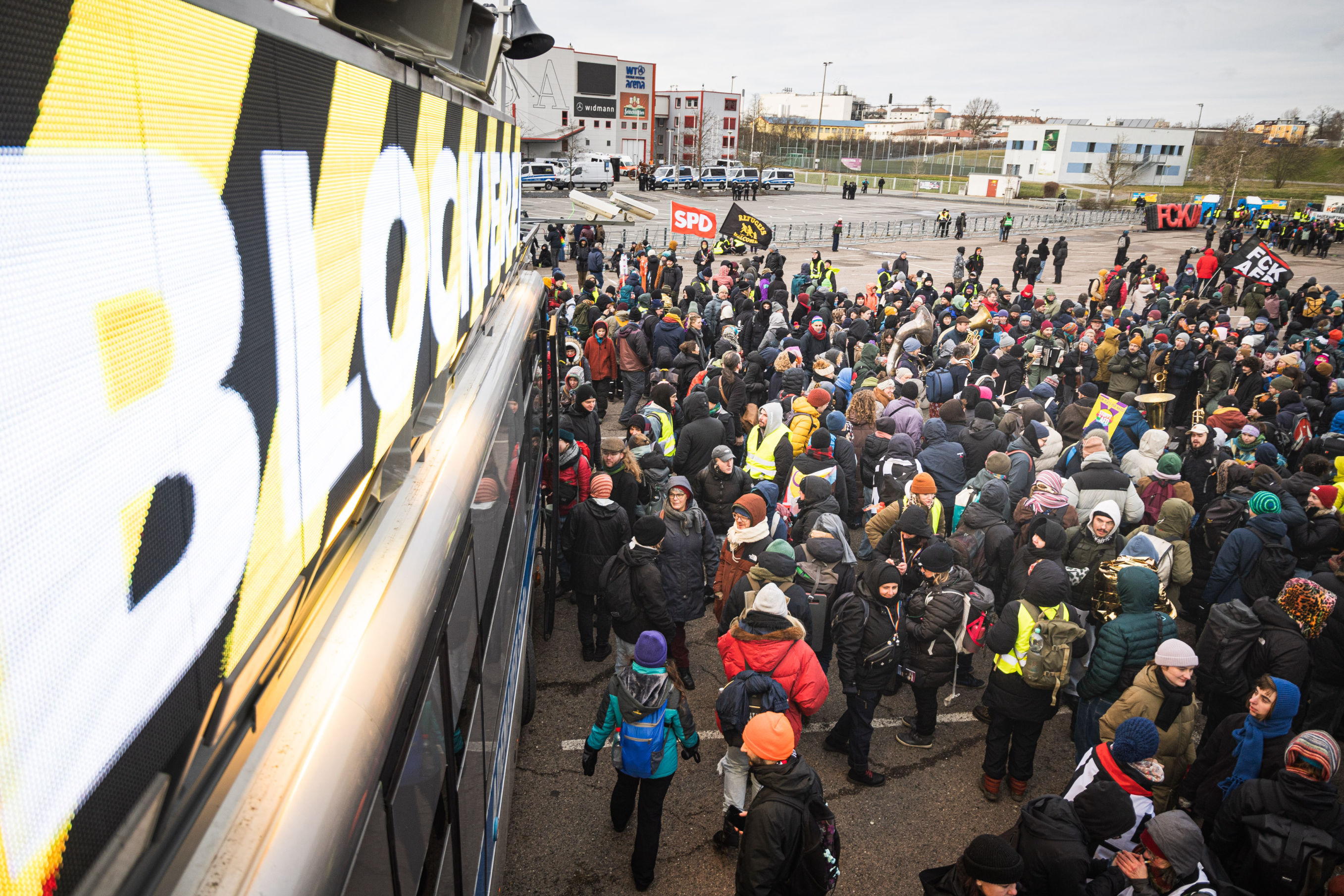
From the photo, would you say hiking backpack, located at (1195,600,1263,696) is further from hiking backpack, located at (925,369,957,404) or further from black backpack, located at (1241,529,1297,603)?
hiking backpack, located at (925,369,957,404)

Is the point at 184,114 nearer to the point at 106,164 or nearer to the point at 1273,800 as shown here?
the point at 106,164

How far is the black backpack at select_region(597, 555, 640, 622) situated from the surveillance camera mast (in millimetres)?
27

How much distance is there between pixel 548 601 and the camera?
22.9ft

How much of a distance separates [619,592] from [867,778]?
226 cm

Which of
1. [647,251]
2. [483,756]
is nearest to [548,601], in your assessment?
[483,756]

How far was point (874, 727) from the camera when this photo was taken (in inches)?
248

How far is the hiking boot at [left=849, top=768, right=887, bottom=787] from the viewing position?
564 cm

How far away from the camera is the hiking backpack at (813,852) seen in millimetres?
3666

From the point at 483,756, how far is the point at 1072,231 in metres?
50.2

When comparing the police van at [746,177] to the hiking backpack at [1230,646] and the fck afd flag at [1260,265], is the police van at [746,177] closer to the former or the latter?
the fck afd flag at [1260,265]

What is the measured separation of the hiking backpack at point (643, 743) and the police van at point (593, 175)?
158 feet

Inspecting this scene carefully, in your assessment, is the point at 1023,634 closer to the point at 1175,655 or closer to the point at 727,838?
the point at 1175,655

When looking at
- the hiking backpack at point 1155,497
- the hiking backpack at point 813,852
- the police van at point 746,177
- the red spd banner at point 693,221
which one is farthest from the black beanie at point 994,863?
the police van at point 746,177

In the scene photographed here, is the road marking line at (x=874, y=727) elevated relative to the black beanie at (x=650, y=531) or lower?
lower
